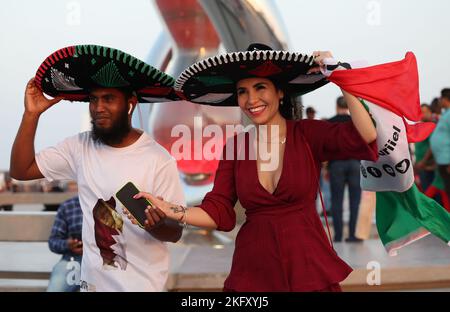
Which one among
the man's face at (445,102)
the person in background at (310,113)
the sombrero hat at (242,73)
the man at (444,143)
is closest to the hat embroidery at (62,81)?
the sombrero hat at (242,73)

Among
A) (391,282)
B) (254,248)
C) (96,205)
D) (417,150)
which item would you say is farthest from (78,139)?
(417,150)

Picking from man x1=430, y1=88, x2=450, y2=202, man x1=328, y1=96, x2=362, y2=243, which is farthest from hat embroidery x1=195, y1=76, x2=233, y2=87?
man x1=430, y1=88, x2=450, y2=202

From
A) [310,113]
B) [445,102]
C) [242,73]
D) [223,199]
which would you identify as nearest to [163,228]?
[223,199]

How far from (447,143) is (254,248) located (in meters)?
4.48

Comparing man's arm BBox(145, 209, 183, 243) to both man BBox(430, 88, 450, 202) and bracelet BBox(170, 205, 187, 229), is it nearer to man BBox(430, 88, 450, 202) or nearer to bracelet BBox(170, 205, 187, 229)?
bracelet BBox(170, 205, 187, 229)

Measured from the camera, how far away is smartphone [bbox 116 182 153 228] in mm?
2553

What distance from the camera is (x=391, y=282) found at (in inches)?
202

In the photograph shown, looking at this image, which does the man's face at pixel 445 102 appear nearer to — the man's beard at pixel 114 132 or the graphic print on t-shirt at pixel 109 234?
the man's beard at pixel 114 132

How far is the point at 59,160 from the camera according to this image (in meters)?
2.87

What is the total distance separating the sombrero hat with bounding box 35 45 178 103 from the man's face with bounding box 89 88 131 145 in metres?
0.04

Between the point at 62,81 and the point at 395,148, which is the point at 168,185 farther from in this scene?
the point at 395,148

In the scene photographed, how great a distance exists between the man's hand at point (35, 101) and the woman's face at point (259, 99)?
77cm

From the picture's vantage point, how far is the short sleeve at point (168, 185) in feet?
8.90
